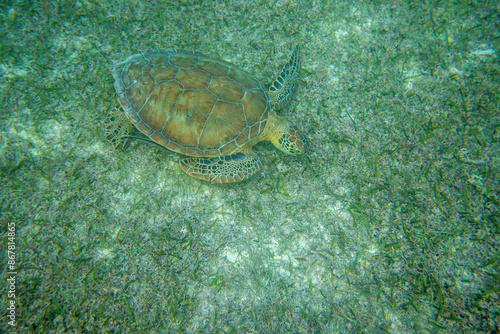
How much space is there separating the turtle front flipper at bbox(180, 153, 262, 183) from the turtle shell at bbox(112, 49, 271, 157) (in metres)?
0.12

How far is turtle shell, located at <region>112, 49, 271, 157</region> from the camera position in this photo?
2.18 m

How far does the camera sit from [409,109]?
2.74 meters

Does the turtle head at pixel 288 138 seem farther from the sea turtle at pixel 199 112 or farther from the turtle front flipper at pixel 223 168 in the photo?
the turtle front flipper at pixel 223 168

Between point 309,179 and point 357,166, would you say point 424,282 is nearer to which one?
point 357,166

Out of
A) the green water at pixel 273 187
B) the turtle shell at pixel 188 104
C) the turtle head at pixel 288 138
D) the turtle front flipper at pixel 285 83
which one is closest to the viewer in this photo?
the green water at pixel 273 187

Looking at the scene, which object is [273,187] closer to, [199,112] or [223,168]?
[223,168]

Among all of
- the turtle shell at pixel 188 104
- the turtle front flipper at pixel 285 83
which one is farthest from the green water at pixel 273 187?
the turtle shell at pixel 188 104

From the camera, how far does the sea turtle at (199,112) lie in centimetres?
218

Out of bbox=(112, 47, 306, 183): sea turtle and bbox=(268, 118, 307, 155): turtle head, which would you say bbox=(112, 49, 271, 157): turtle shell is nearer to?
bbox=(112, 47, 306, 183): sea turtle

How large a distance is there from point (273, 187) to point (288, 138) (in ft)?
1.96

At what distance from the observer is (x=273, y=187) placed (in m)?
2.36

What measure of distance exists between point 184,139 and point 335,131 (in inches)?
74.4

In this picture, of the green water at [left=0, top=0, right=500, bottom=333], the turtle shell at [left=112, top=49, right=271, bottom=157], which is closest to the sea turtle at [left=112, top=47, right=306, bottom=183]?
the turtle shell at [left=112, top=49, right=271, bottom=157]

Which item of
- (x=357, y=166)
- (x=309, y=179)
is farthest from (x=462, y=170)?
(x=309, y=179)
